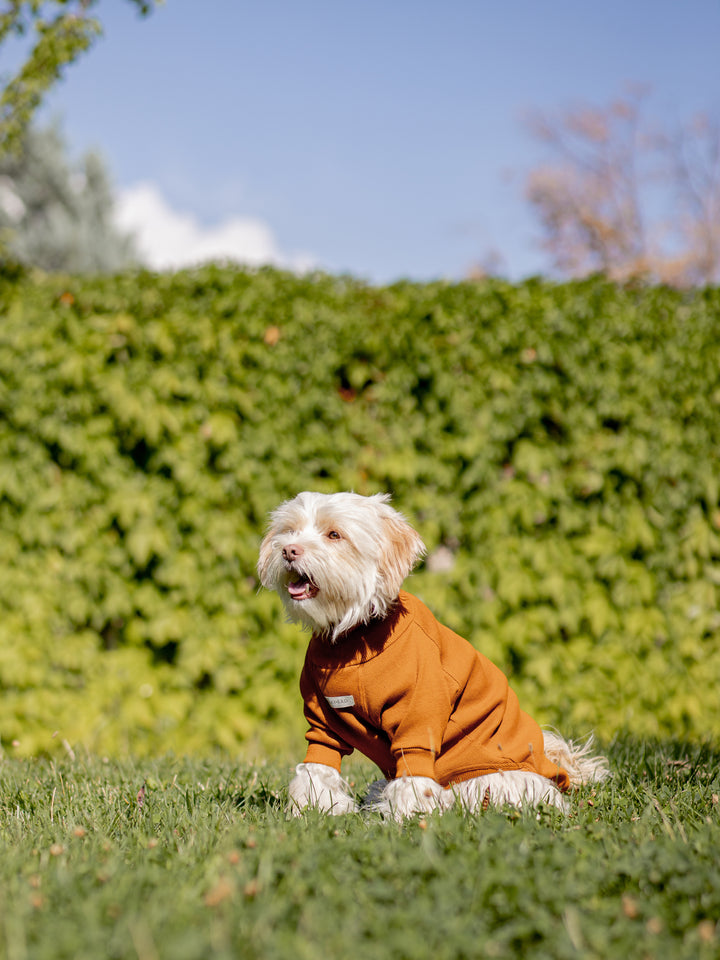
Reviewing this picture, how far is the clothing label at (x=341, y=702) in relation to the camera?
2.83 m

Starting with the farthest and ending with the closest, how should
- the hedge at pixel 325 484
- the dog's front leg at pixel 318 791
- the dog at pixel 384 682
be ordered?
the hedge at pixel 325 484 < the dog's front leg at pixel 318 791 < the dog at pixel 384 682

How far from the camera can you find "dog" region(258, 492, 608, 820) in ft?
9.11

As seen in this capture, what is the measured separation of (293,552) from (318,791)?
0.89 meters

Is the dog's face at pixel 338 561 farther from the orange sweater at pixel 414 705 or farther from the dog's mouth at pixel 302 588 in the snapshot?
the orange sweater at pixel 414 705

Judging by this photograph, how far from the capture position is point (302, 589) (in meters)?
2.93

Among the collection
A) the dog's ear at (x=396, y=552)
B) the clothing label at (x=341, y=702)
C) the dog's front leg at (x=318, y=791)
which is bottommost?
the dog's front leg at (x=318, y=791)

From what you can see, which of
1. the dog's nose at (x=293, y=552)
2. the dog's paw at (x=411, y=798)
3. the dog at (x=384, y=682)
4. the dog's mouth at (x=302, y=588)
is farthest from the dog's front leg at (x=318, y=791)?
the dog's nose at (x=293, y=552)

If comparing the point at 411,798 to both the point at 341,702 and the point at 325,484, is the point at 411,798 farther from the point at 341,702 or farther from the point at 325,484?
the point at 325,484

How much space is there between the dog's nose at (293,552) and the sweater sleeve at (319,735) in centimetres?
47

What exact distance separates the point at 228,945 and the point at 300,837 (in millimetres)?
766

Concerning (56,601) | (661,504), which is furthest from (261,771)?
(661,504)

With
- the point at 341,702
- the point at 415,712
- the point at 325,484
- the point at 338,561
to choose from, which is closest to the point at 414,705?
the point at 415,712

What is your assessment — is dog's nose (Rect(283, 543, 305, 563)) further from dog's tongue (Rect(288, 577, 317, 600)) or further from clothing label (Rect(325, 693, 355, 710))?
clothing label (Rect(325, 693, 355, 710))

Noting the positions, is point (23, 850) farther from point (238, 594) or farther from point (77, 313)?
point (77, 313)
